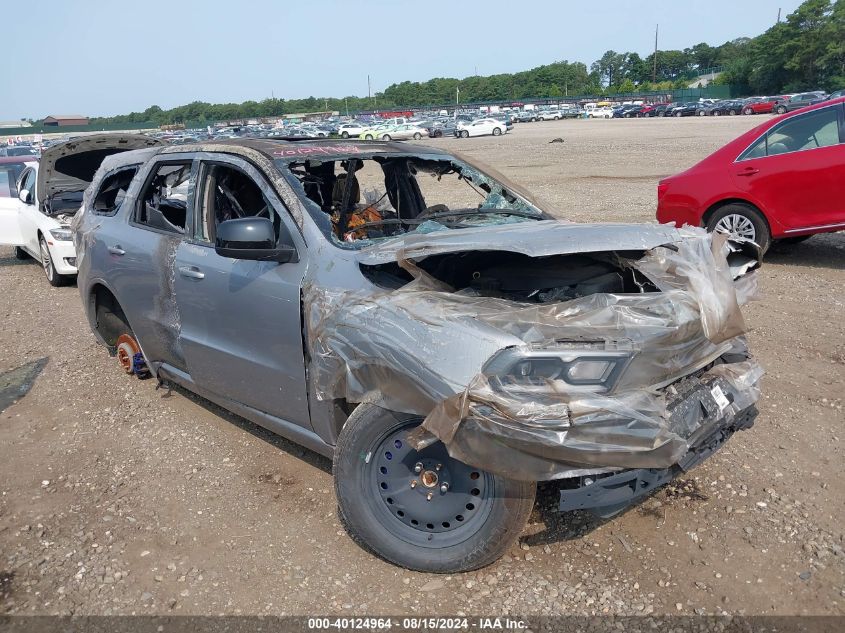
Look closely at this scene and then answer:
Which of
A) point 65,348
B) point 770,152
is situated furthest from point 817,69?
point 65,348

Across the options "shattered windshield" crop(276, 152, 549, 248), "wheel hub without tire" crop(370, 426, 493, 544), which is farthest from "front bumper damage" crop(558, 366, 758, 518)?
"shattered windshield" crop(276, 152, 549, 248)

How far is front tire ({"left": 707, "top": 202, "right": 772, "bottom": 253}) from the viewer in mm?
7695

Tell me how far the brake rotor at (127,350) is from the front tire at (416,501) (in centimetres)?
306

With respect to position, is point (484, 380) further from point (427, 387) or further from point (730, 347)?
point (730, 347)

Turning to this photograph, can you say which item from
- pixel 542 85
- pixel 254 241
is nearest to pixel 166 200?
pixel 254 241

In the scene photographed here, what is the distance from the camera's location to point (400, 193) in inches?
193

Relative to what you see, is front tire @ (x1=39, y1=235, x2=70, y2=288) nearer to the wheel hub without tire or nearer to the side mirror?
the side mirror

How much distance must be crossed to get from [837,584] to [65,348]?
249 inches

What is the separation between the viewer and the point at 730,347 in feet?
10.3

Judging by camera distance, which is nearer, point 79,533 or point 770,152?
point 79,533

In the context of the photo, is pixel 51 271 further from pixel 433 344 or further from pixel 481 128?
pixel 481 128

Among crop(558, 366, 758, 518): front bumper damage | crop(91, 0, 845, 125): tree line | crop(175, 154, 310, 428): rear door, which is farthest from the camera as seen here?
crop(91, 0, 845, 125): tree line

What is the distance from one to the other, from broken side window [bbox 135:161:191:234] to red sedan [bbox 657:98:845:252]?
579 centimetres

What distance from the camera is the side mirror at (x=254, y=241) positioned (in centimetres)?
323
